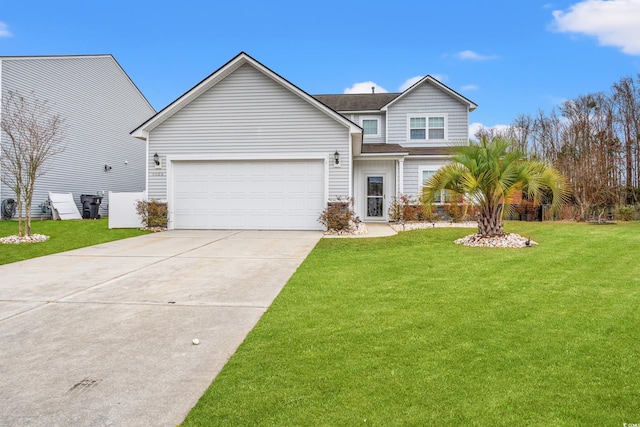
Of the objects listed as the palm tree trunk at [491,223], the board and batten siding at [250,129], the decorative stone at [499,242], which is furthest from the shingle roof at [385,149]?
the decorative stone at [499,242]

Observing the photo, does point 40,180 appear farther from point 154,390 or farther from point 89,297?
point 154,390

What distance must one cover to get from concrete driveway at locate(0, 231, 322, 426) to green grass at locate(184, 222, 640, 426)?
316 mm

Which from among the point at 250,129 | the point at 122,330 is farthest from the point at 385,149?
the point at 122,330

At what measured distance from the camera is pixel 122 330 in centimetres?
415

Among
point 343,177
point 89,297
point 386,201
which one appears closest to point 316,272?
point 89,297

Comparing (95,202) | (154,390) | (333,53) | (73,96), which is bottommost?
(154,390)

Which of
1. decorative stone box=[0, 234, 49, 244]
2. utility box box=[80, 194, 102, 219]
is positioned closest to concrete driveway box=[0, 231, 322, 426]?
decorative stone box=[0, 234, 49, 244]

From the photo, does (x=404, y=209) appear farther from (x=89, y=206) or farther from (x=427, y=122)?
(x=89, y=206)

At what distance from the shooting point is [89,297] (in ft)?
17.9

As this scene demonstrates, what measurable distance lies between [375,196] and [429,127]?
4649 millimetres

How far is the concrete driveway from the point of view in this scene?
8.91ft

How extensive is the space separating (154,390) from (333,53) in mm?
20718

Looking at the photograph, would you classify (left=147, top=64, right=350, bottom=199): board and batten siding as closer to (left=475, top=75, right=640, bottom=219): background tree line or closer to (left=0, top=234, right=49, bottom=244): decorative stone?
(left=0, top=234, right=49, bottom=244): decorative stone

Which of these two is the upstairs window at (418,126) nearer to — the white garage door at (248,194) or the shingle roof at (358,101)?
the shingle roof at (358,101)
